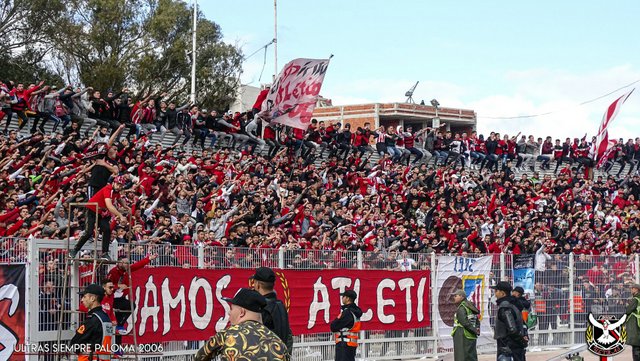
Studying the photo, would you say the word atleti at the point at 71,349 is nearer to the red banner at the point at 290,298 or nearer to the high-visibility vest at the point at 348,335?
the red banner at the point at 290,298

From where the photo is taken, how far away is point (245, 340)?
6820 millimetres

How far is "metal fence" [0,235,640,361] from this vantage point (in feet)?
42.8

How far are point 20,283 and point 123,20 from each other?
4504cm

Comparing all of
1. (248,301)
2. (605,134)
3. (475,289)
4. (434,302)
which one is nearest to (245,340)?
(248,301)

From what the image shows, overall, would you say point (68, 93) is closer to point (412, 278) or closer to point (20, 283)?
point (412, 278)

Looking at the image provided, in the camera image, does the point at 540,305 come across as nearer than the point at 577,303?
Yes

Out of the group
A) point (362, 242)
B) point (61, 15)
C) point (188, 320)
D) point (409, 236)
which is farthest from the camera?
point (61, 15)

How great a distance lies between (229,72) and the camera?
60281 millimetres

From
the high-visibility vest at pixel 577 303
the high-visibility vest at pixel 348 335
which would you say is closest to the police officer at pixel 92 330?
the high-visibility vest at pixel 348 335

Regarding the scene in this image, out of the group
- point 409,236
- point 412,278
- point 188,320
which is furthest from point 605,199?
point 188,320

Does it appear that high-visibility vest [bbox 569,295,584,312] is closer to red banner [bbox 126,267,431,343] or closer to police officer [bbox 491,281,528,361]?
red banner [bbox 126,267,431,343]

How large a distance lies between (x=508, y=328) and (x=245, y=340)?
1018 centimetres

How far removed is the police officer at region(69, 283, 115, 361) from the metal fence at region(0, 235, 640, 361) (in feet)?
3.15

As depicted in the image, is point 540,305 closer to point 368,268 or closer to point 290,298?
point 368,268
